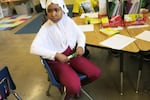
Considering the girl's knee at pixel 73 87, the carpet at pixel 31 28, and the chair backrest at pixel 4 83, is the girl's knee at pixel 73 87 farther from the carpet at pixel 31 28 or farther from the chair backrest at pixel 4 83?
the carpet at pixel 31 28

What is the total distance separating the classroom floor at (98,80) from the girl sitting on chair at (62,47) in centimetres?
46

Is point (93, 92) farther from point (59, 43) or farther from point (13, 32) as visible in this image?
point (13, 32)

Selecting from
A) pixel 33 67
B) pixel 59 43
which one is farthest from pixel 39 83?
pixel 59 43

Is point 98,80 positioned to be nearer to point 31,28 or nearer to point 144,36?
point 144,36

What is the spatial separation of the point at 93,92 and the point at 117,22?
765 mm

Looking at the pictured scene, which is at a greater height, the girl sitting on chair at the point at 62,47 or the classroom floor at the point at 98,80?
the girl sitting on chair at the point at 62,47

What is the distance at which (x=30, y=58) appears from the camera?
9.71 ft

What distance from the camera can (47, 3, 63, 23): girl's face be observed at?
1.55 metres

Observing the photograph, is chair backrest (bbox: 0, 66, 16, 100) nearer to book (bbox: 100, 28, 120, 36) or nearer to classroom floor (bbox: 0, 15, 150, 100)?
classroom floor (bbox: 0, 15, 150, 100)

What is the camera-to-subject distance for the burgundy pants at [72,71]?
1479mm

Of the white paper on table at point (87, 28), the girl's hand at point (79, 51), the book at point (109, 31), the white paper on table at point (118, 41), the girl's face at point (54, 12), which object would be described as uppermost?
the girl's face at point (54, 12)

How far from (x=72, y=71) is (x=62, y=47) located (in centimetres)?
23

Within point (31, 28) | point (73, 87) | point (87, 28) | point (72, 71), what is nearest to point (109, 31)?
point (87, 28)

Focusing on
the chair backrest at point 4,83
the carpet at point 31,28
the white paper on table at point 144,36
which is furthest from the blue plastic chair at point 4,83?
the carpet at point 31,28
